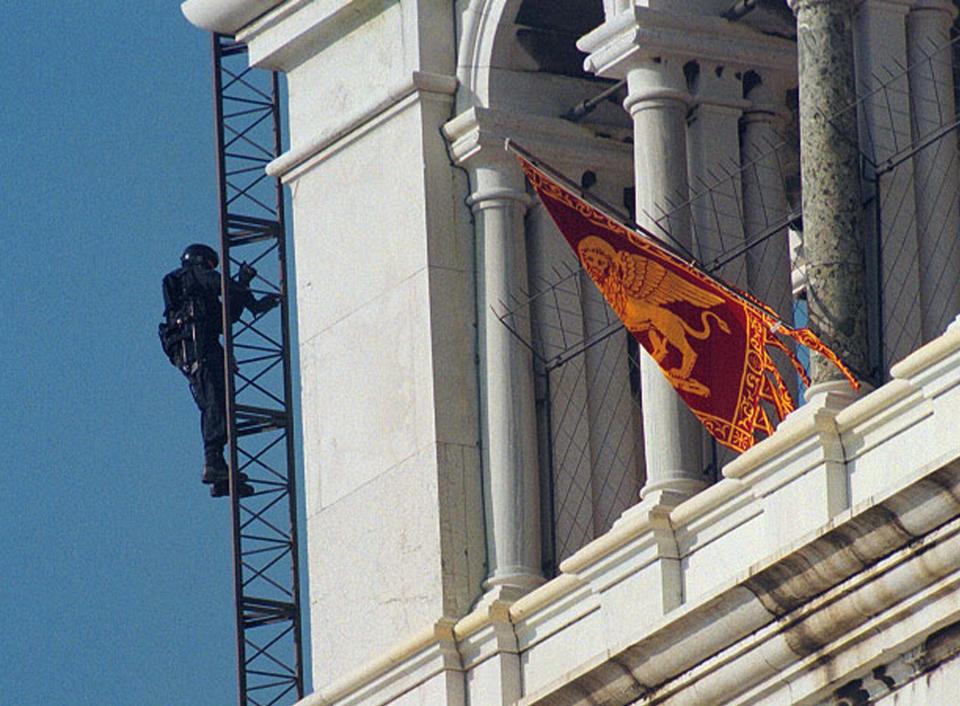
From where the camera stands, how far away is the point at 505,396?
2024 inches

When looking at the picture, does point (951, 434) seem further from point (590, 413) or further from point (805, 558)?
point (590, 413)

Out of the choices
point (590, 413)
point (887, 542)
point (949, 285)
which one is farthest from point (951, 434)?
point (590, 413)

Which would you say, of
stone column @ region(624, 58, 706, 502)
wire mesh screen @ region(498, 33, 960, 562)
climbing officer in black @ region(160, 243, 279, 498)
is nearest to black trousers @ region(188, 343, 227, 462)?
climbing officer in black @ region(160, 243, 279, 498)

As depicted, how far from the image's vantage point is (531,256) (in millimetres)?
52188

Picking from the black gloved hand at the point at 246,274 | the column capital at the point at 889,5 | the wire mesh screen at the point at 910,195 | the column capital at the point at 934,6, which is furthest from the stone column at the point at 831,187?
the black gloved hand at the point at 246,274

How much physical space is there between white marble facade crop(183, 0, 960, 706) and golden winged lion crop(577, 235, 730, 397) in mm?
692

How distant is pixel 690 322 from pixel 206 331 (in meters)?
9.61

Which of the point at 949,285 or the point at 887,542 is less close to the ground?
the point at 949,285

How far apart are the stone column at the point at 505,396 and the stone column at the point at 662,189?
1.27 meters

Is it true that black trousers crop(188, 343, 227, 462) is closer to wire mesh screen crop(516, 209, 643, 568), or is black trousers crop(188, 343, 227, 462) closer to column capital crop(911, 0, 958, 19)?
wire mesh screen crop(516, 209, 643, 568)

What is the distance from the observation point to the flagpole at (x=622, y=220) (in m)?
48.8

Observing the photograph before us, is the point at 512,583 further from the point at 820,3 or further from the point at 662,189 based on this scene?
the point at 820,3

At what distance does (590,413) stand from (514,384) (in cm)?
74

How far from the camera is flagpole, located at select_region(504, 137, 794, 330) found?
48.8 metres
